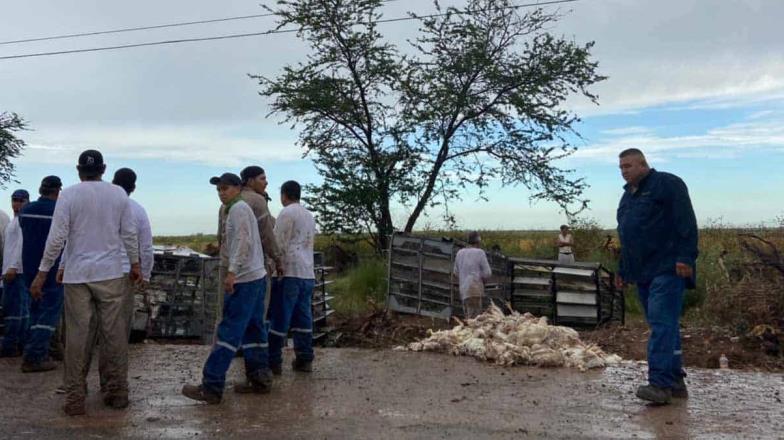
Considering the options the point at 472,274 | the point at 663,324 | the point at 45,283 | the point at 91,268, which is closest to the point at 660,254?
the point at 663,324

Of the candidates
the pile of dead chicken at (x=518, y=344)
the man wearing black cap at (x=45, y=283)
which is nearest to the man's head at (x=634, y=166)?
the pile of dead chicken at (x=518, y=344)

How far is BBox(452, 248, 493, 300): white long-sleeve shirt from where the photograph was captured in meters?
13.3

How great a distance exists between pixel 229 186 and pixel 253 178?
2.19 ft

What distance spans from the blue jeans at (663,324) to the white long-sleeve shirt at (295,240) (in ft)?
10.4

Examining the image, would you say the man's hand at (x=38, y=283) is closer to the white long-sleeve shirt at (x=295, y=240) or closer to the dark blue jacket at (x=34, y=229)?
the dark blue jacket at (x=34, y=229)

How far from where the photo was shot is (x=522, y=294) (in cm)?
1578

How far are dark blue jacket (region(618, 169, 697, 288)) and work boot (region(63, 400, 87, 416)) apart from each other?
456 cm

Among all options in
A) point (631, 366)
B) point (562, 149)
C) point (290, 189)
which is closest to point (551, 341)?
point (631, 366)

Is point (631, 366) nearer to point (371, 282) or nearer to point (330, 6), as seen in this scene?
point (371, 282)

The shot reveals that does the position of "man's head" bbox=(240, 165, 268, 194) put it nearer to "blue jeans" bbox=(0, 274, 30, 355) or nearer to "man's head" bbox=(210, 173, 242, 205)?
"man's head" bbox=(210, 173, 242, 205)

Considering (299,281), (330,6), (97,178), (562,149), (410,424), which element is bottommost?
(410,424)

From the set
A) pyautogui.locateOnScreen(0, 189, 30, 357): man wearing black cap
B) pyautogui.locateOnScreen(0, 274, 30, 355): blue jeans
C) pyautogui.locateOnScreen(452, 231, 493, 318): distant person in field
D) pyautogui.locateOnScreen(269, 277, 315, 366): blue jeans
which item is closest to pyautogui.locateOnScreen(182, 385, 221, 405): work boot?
pyautogui.locateOnScreen(269, 277, 315, 366): blue jeans

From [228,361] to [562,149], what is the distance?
20139mm

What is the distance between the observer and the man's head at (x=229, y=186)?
684 cm
